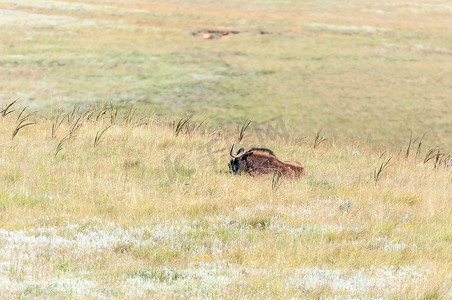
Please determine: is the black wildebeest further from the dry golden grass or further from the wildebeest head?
the dry golden grass

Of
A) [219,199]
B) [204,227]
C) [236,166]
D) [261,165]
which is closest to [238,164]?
[236,166]

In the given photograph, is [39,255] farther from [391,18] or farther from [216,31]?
[391,18]

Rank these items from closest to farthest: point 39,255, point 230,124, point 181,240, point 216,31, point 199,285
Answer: point 199,285
point 39,255
point 181,240
point 230,124
point 216,31

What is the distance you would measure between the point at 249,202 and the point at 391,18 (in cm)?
5175

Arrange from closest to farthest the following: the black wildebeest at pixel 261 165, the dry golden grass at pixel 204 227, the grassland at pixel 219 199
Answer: the dry golden grass at pixel 204 227, the grassland at pixel 219 199, the black wildebeest at pixel 261 165

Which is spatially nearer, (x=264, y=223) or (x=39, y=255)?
(x=39, y=255)

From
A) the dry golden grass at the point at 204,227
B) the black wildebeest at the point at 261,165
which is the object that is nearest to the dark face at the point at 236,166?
the black wildebeest at the point at 261,165

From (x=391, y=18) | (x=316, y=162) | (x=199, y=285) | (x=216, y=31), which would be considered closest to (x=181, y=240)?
(x=199, y=285)

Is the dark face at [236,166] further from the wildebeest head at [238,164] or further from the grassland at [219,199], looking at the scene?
the grassland at [219,199]

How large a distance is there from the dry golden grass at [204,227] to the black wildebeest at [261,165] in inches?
8.8

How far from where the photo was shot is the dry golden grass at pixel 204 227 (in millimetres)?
4805

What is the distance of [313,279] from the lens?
16.2 feet

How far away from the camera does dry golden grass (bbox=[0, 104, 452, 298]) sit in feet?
15.8

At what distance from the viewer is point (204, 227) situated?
20.6ft
